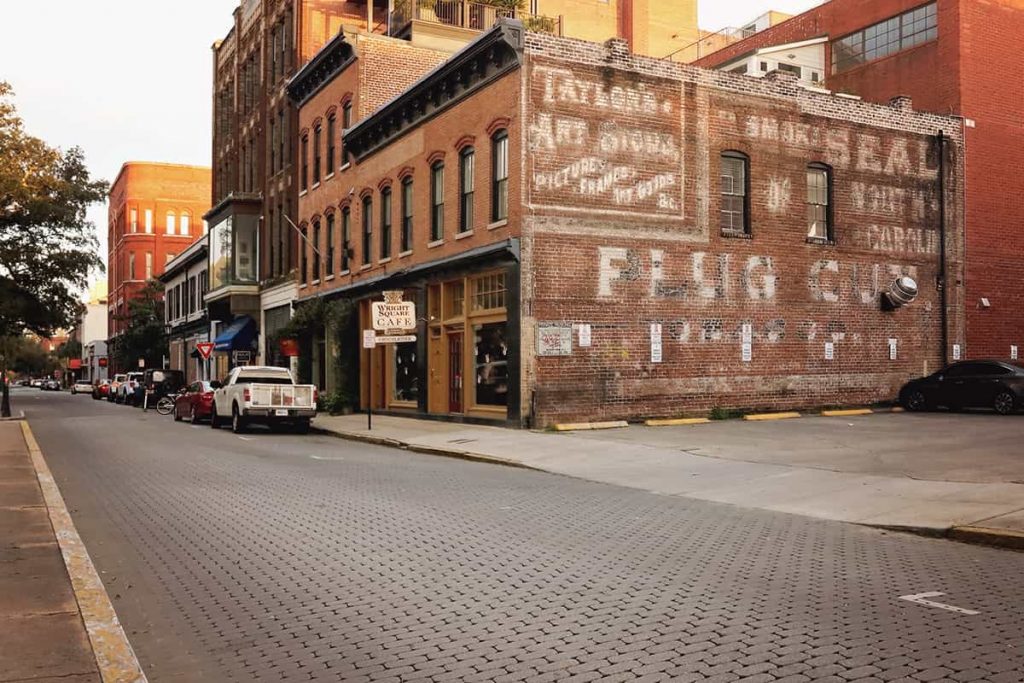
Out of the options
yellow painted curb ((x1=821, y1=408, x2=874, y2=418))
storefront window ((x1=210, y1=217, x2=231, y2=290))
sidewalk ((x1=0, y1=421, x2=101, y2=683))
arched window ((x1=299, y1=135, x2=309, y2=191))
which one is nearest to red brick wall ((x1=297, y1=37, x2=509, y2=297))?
arched window ((x1=299, y1=135, x2=309, y2=191))

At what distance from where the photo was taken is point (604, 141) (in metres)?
22.5

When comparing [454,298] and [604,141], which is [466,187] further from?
[604,141]

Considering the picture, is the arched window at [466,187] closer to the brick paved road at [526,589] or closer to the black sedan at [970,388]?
the black sedan at [970,388]

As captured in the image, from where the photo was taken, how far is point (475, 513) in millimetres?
9930

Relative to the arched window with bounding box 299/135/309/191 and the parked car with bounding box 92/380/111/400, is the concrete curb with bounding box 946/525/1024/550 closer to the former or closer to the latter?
the arched window with bounding box 299/135/309/191

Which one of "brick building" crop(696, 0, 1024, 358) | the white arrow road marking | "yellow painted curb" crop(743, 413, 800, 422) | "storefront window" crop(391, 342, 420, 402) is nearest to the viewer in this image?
the white arrow road marking

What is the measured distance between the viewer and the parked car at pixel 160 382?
44200 millimetres

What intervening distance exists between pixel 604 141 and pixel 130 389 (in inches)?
A: 1421

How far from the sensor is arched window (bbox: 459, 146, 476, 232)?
80.5 ft

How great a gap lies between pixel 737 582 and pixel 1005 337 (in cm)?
2607

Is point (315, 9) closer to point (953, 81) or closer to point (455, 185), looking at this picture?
point (455, 185)

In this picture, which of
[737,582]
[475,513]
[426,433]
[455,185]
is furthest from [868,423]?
[737,582]

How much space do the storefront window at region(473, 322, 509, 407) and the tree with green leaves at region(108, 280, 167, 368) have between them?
48.7m

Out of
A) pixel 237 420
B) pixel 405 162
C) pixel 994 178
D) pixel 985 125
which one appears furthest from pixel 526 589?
pixel 985 125
